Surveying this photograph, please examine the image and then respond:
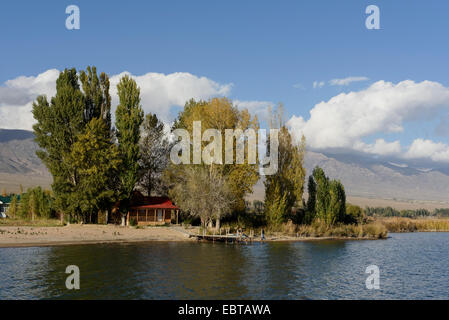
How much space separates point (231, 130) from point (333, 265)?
87.0 feet

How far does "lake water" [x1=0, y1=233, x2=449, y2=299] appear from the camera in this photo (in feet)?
84.9

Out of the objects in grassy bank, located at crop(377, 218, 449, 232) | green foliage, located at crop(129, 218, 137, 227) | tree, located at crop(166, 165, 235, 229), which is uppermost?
tree, located at crop(166, 165, 235, 229)

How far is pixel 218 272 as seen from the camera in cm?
3200

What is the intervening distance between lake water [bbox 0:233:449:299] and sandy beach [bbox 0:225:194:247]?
358 centimetres

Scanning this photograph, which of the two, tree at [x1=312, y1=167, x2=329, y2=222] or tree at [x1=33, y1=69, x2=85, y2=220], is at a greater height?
tree at [x1=33, y1=69, x2=85, y2=220]

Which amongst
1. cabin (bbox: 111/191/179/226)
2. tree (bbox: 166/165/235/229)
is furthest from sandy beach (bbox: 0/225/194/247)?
cabin (bbox: 111/191/179/226)

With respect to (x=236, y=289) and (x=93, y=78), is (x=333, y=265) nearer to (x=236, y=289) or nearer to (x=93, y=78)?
(x=236, y=289)

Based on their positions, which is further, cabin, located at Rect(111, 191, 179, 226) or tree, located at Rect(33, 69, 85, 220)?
cabin, located at Rect(111, 191, 179, 226)

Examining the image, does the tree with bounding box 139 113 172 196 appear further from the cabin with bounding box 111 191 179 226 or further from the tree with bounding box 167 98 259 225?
the tree with bounding box 167 98 259 225

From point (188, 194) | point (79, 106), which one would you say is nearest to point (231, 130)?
point (188, 194)

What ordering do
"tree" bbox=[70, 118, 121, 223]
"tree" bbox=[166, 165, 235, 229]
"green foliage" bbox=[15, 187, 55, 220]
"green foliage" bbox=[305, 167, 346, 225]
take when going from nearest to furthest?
"tree" bbox=[70, 118, 121, 223] → "tree" bbox=[166, 165, 235, 229] → "green foliage" bbox=[305, 167, 346, 225] → "green foliage" bbox=[15, 187, 55, 220]

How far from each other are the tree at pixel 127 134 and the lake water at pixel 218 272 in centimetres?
1326

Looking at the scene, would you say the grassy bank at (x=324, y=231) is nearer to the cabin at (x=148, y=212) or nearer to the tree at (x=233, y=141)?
the tree at (x=233, y=141)

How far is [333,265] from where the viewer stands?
36562 millimetres
